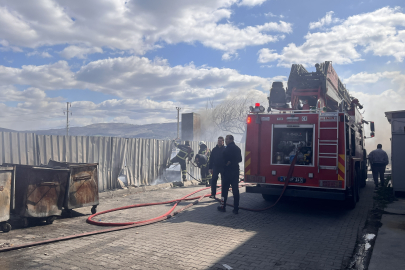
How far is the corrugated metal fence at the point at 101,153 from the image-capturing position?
325 inches

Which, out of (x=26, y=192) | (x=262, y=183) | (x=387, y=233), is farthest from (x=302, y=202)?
(x=26, y=192)

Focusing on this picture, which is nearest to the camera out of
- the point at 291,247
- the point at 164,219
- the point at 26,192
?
the point at 291,247

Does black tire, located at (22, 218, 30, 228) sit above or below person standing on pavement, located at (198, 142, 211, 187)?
below

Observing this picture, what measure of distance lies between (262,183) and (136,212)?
3.30m

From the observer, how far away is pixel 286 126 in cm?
793

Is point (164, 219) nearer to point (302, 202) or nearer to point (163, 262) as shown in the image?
point (163, 262)

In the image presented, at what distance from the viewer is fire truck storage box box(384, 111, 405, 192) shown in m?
10.2

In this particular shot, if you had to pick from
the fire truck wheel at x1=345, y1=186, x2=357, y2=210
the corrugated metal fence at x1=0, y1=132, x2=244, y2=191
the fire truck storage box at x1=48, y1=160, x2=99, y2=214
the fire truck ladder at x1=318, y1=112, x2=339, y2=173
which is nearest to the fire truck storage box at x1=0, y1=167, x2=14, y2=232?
the fire truck storage box at x1=48, y1=160, x2=99, y2=214

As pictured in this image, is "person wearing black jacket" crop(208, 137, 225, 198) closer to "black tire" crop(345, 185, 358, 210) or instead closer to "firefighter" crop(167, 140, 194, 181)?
"black tire" crop(345, 185, 358, 210)

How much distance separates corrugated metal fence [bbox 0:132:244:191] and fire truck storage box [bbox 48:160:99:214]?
1890 mm

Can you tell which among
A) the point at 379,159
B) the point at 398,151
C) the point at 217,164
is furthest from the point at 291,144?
the point at 379,159

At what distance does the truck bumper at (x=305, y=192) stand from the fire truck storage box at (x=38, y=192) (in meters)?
4.63

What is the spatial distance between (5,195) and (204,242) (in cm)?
386

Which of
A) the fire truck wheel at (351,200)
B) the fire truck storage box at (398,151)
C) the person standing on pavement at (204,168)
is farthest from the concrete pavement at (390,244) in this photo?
the person standing on pavement at (204,168)
